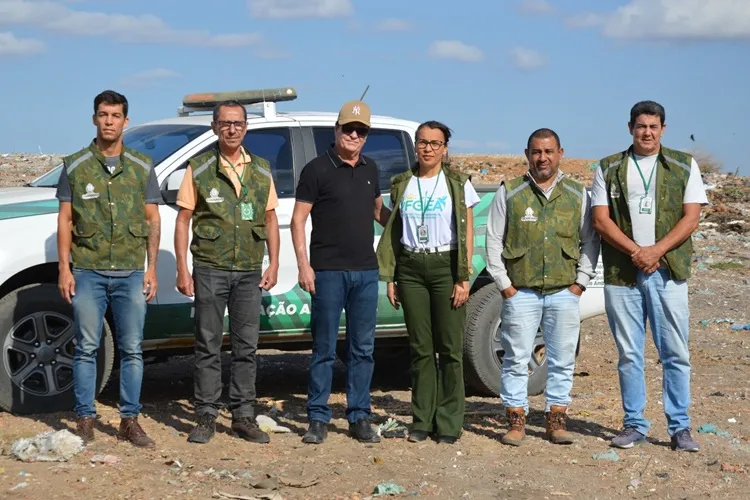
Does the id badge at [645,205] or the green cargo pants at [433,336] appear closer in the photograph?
the id badge at [645,205]

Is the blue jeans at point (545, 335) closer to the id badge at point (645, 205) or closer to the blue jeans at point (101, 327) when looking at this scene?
the id badge at point (645, 205)

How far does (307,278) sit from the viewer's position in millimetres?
6281

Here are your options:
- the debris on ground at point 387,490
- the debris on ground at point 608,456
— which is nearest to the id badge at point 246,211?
the debris on ground at point 387,490

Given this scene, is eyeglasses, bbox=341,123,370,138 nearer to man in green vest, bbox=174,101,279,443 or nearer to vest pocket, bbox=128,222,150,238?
man in green vest, bbox=174,101,279,443

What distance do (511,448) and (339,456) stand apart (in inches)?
41.5

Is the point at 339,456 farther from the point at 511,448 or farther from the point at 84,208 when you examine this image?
the point at 84,208

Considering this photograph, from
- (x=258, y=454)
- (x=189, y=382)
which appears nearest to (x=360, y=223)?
(x=258, y=454)

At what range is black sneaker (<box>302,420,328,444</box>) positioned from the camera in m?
6.46

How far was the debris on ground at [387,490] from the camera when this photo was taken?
550cm

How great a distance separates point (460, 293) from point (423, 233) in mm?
414

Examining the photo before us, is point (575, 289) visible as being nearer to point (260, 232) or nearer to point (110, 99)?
point (260, 232)

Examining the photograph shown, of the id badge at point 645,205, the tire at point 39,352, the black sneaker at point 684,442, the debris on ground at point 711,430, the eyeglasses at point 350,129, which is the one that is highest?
the eyeglasses at point 350,129

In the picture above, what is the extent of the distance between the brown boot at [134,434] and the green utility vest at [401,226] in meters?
1.64

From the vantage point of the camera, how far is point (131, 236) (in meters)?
6.02
